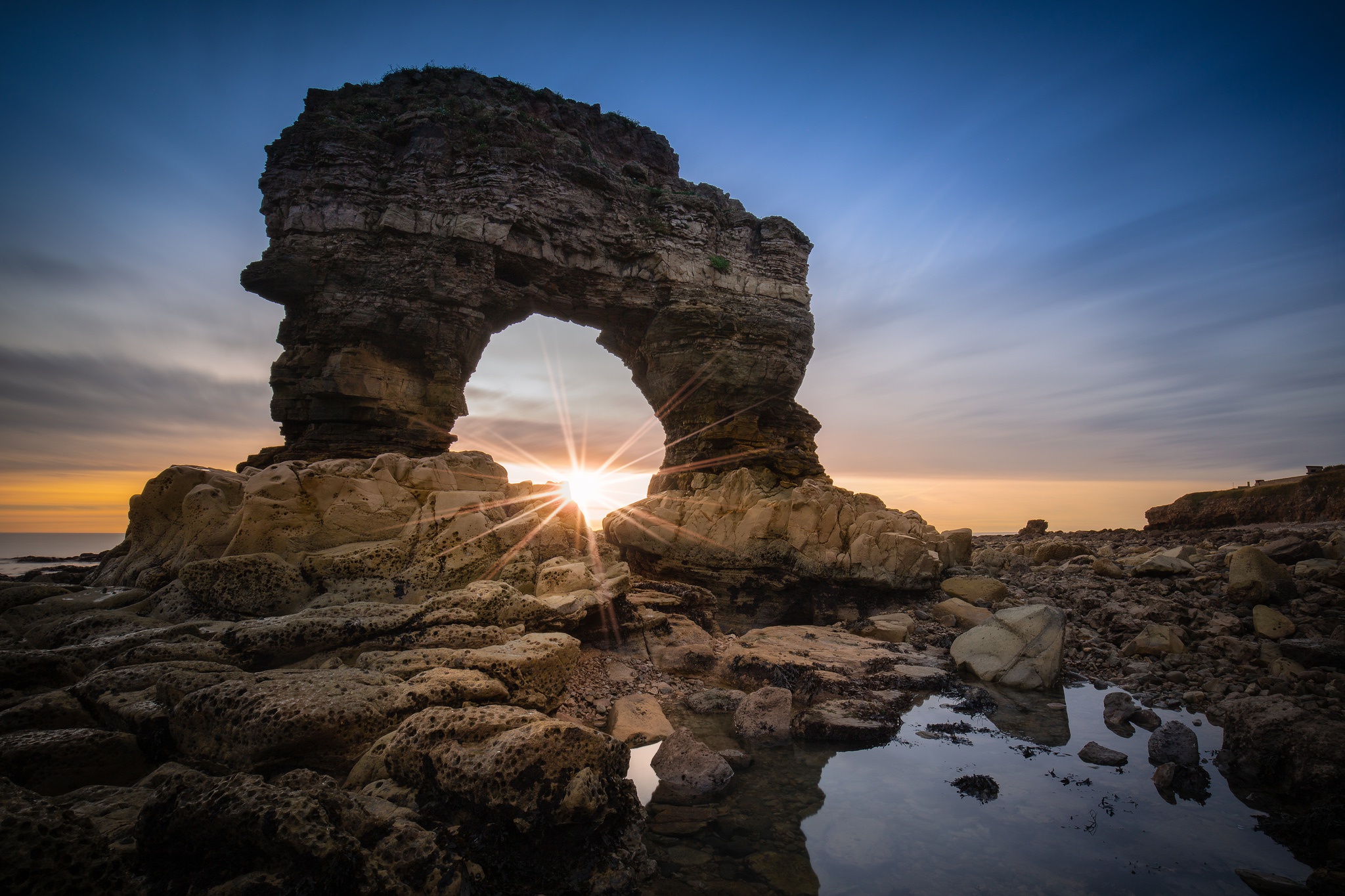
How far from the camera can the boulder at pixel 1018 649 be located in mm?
7820

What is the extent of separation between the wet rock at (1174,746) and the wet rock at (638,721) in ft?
17.3

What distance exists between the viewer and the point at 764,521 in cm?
1440

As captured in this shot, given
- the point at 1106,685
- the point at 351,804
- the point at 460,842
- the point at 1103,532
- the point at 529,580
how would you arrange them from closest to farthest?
the point at 351,804 → the point at 460,842 → the point at 1106,685 → the point at 529,580 → the point at 1103,532

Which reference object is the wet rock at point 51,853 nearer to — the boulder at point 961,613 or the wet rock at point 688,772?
the wet rock at point 688,772

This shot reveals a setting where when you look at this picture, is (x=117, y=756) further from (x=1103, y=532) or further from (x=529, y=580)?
(x=1103, y=532)

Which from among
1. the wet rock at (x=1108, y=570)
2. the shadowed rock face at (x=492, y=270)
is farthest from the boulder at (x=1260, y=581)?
the shadowed rock face at (x=492, y=270)

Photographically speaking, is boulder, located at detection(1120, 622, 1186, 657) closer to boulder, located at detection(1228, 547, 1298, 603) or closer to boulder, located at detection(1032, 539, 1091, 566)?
boulder, located at detection(1228, 547, 1298, 603)

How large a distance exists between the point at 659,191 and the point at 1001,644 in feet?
63.3

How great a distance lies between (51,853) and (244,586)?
5.70 m

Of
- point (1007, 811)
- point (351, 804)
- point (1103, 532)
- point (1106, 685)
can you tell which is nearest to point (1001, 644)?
point (1106, 685)

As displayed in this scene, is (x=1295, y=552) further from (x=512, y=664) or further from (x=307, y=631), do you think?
(x=307, y=631)

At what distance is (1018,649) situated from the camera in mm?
8211

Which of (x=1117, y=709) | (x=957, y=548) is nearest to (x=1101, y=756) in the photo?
(x=1117, y=709)

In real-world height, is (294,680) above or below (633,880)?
above
